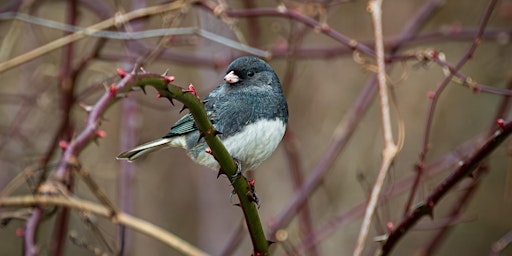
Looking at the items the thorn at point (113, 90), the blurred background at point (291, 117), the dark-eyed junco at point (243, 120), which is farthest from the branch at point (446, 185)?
the blurred background at point (291, 117)

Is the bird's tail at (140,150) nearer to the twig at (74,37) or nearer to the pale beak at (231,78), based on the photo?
the pale beak at (231,78)

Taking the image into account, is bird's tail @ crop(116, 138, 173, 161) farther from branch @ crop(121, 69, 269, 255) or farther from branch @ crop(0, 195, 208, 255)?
branch @ crop(121, 69, 269, 255)

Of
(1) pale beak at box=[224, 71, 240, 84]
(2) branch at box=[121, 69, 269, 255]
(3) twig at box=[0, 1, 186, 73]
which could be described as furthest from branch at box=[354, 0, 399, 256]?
(3) twig at box=[0, 1, 186, 73]

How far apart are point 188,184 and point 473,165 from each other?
4.14 metres

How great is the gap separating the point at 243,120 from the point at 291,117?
229 cm

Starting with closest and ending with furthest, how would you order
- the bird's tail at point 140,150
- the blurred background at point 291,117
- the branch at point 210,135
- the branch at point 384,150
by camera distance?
the branch at point 210,135
the branch at point 384,150
the bird's tail at point 140,150
the blurred background at point 291,117

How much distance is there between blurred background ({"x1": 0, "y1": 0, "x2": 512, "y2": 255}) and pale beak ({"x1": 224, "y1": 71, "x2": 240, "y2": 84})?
436mm

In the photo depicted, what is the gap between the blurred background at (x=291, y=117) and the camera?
371cm

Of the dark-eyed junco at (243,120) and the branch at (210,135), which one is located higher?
the dark-eyed junco at (243,120)

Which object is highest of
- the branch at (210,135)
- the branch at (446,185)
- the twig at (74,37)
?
the twig at (74,37)

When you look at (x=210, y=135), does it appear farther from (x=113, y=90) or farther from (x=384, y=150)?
(x=384, y=150)

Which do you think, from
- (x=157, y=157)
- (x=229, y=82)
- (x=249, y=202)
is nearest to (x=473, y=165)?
(x=249, y=202)

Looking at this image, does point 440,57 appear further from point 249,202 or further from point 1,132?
point 1,132

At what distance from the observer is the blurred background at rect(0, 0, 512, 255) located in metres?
3.71
